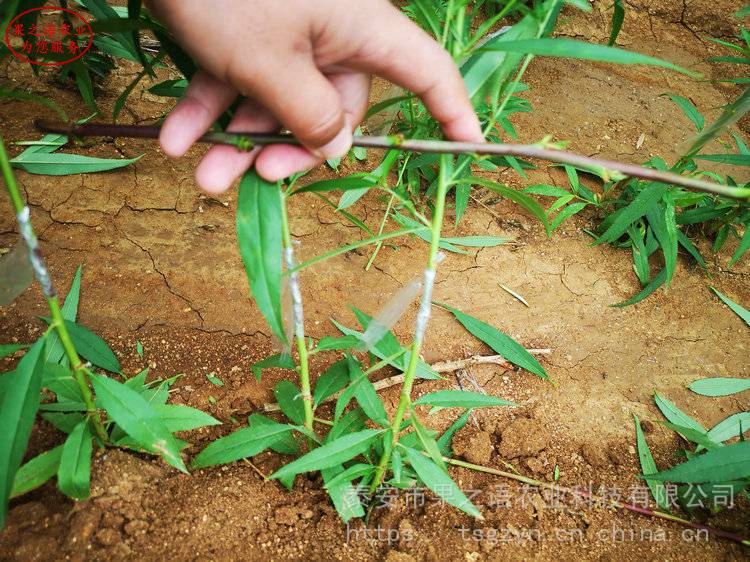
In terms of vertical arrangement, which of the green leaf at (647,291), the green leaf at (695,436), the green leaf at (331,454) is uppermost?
the green leaf at (331,454)

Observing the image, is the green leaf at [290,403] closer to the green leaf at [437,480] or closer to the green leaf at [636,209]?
the green leaf at [437,480]

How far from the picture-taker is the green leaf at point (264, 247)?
A: 1011 millimetres

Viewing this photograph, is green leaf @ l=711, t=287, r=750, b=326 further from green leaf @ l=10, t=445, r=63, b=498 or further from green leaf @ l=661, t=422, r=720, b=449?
green leaf @ l=10, t=445, r=63, b=498

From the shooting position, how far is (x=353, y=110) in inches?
51.7

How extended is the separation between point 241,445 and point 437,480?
1.63 ft

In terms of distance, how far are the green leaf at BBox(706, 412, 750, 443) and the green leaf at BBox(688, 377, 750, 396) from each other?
10cm

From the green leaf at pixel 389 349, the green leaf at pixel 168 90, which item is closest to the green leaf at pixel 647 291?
the green leaf at pixel 389 349

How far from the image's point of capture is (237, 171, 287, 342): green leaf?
1011mm

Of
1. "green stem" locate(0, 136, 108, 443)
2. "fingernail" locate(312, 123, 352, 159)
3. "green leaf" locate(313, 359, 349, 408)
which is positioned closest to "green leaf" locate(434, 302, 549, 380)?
"green leaf" locate(313, 359, 349, 408)

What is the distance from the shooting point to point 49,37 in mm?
2795

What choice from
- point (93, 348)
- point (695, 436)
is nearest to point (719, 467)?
point (695, 436)

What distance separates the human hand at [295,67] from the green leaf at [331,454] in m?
0.64

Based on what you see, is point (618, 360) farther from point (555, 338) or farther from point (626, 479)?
point (626, 479)

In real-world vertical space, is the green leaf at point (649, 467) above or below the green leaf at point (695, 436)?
below
